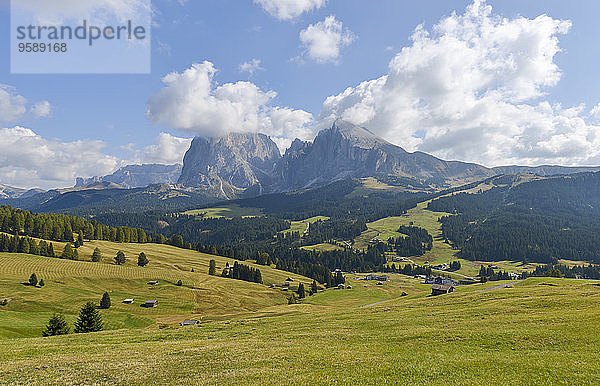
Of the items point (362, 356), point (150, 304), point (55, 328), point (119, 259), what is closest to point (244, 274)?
point (119, 259)

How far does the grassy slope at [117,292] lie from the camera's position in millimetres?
87125

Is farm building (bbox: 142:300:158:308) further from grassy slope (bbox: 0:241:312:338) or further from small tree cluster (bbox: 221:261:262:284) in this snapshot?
small tree cluster (bbox: 221:261:262:284)

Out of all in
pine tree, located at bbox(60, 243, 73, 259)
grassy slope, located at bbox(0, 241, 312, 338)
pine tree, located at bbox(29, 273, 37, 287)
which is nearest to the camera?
grassy slope, located at bbox(0, 241, 312, 338)

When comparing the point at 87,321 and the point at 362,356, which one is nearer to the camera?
the point at 362,356

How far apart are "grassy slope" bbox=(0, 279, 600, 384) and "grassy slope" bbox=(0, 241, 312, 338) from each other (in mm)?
37293

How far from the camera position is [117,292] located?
118938 millimetres

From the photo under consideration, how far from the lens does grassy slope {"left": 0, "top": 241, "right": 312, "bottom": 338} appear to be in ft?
286

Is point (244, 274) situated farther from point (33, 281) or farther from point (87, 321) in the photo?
point (87, 321)

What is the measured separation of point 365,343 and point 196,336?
27.7 metres

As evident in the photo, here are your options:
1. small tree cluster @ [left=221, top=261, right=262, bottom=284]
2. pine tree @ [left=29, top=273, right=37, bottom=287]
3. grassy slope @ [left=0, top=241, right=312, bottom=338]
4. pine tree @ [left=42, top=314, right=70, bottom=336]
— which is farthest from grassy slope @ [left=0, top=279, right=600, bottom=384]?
small tree cluster @ [left=221, top=261, right=262, bottom=284]

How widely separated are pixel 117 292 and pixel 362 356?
117m

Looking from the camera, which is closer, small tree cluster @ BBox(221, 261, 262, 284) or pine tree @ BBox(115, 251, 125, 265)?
pine tree @ BBox(115, 251, 125, 265)

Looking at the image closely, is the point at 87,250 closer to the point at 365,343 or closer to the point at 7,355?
the point at 7,355

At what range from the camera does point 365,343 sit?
121ft
